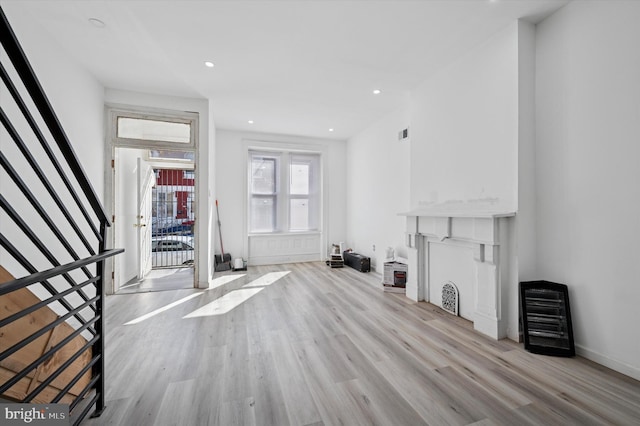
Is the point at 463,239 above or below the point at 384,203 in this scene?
below

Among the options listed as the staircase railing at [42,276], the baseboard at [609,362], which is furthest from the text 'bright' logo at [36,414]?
the baseboard at [609,362]

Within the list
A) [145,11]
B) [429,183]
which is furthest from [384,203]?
[145,11]

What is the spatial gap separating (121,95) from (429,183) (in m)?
4.33

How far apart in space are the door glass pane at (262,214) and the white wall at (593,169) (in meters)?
4.74

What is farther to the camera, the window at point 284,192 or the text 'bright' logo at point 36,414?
the window at point 284,192

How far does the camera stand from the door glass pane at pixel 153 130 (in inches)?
153

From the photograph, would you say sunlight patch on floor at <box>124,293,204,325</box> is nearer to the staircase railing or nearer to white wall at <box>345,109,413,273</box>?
the staircase railing

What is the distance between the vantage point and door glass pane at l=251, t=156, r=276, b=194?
232 inches

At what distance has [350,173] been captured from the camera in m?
6.15

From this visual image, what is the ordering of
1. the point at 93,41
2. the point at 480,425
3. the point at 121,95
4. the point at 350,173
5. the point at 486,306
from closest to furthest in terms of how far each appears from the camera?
the point at 480,425
the point at 486,306
the point at 93,41
the point at 121,95
the point at 350,173

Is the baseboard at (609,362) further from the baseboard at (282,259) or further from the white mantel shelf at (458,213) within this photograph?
the baseboard at (282,259)

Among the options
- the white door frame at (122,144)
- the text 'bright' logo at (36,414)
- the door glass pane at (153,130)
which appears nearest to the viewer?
the text 'bright' logo at (36,414)

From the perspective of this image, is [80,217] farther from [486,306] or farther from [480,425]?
[486,306]

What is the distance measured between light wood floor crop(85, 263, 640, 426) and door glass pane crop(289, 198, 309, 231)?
316cm
